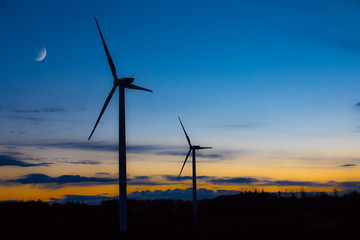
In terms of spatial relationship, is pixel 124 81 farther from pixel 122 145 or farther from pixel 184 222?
pixel 184 222

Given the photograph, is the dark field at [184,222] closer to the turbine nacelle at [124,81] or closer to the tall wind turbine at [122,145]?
the tall wind turbine at [122,145]

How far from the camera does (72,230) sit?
58.5 m

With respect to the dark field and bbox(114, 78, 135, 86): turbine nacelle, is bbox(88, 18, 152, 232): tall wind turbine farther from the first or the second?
the dark field

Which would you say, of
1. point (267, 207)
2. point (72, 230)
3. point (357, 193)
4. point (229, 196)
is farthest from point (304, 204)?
point (72, 230)

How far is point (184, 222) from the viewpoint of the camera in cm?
6931

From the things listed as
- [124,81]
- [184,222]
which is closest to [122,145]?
[124,81]

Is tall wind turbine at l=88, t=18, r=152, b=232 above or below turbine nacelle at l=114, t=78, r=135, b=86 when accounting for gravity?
below

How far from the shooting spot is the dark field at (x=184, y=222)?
38.4 metres

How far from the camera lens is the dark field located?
38431mm

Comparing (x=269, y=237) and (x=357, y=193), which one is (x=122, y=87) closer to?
(x=269, y=237)

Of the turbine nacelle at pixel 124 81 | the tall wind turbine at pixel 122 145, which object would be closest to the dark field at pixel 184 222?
the tall wind turbine at pixel 122 145

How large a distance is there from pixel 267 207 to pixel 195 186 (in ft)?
168

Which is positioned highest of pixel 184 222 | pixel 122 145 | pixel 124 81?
pixel 124 81

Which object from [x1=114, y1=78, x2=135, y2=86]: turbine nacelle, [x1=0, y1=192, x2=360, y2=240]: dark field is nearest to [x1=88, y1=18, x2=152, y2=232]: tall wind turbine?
[x1=114, y1=78, x2=135, y2=86]: turbine nacelle
